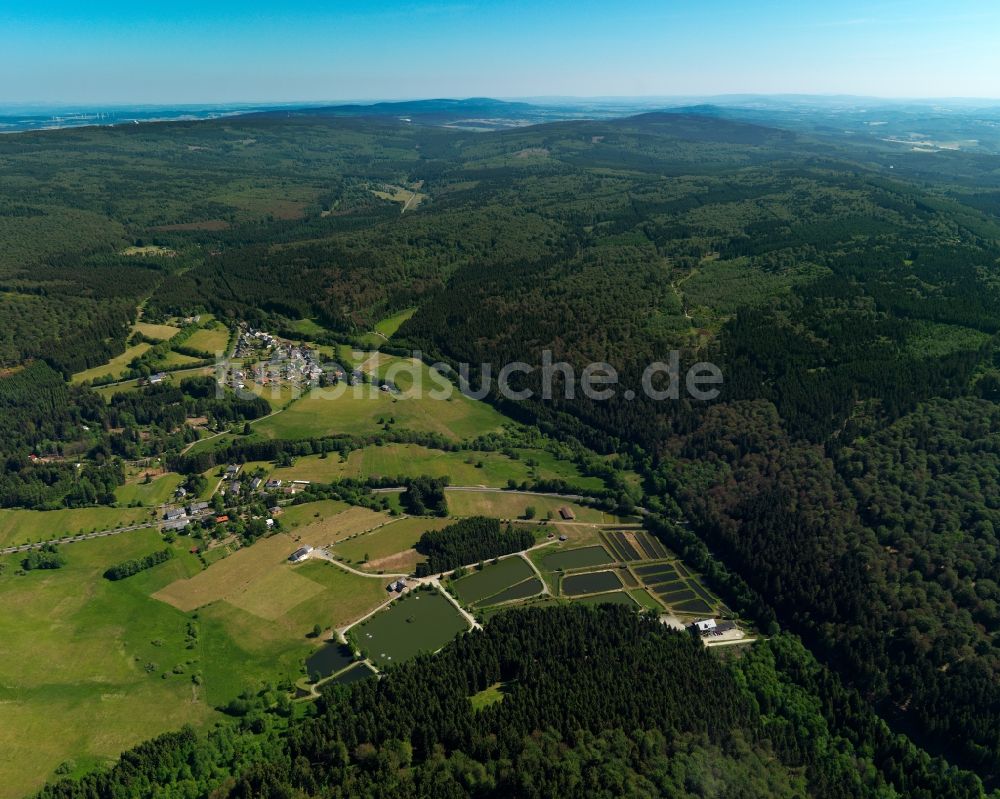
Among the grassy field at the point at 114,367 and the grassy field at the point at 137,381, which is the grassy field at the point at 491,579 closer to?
the grassy field at the point at 137,381

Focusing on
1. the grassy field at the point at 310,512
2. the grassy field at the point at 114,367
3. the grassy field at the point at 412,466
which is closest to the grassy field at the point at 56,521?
the grassy field at the point at 310,512

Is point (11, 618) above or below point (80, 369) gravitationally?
below

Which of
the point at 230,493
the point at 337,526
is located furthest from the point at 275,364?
the point at 337,526

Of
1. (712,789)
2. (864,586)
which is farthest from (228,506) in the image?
(864,586)

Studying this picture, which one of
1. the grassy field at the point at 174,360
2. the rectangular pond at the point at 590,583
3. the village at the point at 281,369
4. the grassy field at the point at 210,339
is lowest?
the rectangular pond at the point at 590,583

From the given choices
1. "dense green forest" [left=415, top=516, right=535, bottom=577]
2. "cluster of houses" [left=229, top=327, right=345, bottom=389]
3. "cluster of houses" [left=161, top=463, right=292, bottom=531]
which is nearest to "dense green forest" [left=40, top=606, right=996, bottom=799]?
"dense green forest" [left=415, top=516, right=535, bottom=577]

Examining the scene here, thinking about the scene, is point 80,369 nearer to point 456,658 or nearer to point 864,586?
point 456,658
